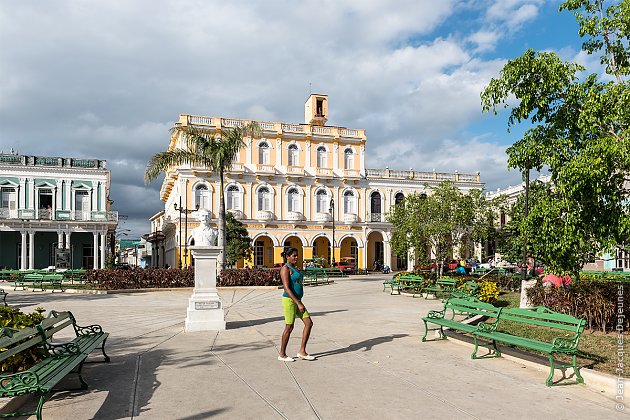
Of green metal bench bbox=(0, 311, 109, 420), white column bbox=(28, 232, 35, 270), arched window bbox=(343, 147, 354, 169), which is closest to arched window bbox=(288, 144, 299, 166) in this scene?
arched window bbox=(343, 147, 354, 169)


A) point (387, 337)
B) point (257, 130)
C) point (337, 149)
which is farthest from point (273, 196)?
point (387, 337)

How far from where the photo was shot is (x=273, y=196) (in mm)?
40250

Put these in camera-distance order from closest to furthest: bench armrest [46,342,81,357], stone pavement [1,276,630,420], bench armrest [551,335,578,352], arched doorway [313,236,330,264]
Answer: stone pavement [1,276,630,420] → bench armrest [46,342,81,357] → bench armrest [551,335,578,352] → arched doorway [313,236,330,264]

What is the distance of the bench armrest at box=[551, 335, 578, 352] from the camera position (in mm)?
6034

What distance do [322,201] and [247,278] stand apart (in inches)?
794

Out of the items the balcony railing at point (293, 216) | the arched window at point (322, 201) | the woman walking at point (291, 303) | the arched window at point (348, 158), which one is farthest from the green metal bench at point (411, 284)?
the arched window at point (348, 158)

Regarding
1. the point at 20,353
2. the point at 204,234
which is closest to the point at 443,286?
the point at 204,234

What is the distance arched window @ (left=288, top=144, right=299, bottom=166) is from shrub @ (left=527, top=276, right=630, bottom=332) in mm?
31626

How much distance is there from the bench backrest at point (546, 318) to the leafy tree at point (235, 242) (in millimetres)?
25877

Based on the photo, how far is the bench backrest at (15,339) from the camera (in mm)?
4654

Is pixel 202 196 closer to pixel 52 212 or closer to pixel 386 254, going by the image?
pixel 52 212

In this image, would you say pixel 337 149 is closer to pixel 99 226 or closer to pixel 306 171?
pixel 306 171

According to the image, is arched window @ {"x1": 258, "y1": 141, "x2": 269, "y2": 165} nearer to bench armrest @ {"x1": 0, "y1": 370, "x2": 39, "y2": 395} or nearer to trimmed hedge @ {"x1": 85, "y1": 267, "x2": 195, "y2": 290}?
trimmed hedge @ {"x1": 85, "y1": 267, "x2": 195, "y2": 290}

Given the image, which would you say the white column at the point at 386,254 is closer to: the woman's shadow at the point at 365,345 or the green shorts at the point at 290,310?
the woman's shadow at the point at 365,345
